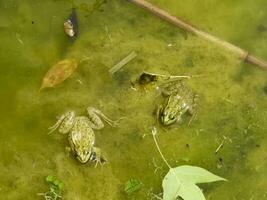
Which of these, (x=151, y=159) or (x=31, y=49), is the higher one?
(x=31, y=49)

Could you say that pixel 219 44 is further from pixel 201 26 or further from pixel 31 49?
pixel 31 49

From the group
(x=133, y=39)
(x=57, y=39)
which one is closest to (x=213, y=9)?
(x=133, y=39)

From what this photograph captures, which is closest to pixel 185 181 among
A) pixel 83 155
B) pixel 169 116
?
pixel 169 116

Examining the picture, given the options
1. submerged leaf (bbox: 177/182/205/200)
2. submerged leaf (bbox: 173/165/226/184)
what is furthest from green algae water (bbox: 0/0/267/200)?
submerged leaf (bbox: 177/182/205/200)

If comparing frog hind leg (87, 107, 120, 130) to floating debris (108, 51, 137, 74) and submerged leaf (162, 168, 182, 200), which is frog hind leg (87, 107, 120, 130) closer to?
floating debris (108, 51, 137, 74)

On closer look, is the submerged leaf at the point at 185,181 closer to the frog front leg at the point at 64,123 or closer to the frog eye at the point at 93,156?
the frog eye at the point at 93,156

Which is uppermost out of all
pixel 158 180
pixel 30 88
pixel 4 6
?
pixel 4 6
